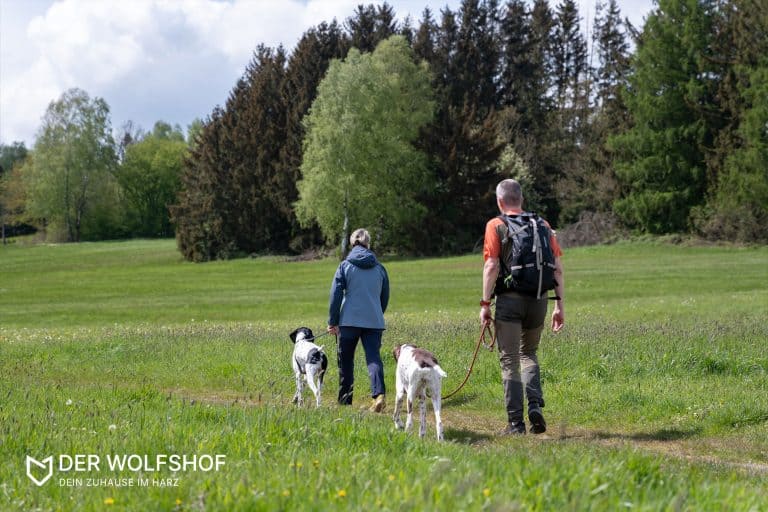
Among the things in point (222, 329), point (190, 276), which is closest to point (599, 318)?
point (222, 329)

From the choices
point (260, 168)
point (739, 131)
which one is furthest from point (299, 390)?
point (260, 168)

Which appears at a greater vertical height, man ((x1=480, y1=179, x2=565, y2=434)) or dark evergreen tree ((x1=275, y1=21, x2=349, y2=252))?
dark evergreen tree ((x1=275, y1=21, x2=349, y2=252))

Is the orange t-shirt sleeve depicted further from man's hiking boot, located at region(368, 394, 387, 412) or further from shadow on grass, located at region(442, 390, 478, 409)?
shadow on grass, located at region(442, 390, 478, 409)

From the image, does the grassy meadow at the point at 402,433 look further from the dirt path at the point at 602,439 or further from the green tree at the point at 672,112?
the green tree at the point at 672,112

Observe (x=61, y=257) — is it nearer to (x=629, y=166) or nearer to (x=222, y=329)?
(x=629, y=166)

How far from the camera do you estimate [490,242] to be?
28.7 ft

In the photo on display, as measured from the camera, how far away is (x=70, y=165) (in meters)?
93.9

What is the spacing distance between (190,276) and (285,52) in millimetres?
29997

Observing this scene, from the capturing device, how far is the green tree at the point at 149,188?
354 feet

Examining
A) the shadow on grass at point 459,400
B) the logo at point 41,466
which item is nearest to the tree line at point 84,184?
the shadow on grass at point 459,400

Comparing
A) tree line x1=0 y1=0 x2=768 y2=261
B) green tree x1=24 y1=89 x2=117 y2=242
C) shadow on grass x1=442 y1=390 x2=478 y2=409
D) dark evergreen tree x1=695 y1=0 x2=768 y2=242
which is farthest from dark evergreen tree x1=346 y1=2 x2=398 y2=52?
shadow on grass x1=442 y1=390 x2=478 y2=409

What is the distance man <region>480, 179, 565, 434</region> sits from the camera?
28.7ft

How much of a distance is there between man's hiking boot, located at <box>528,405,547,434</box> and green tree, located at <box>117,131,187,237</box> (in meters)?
103

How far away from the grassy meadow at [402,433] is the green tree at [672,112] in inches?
1083
